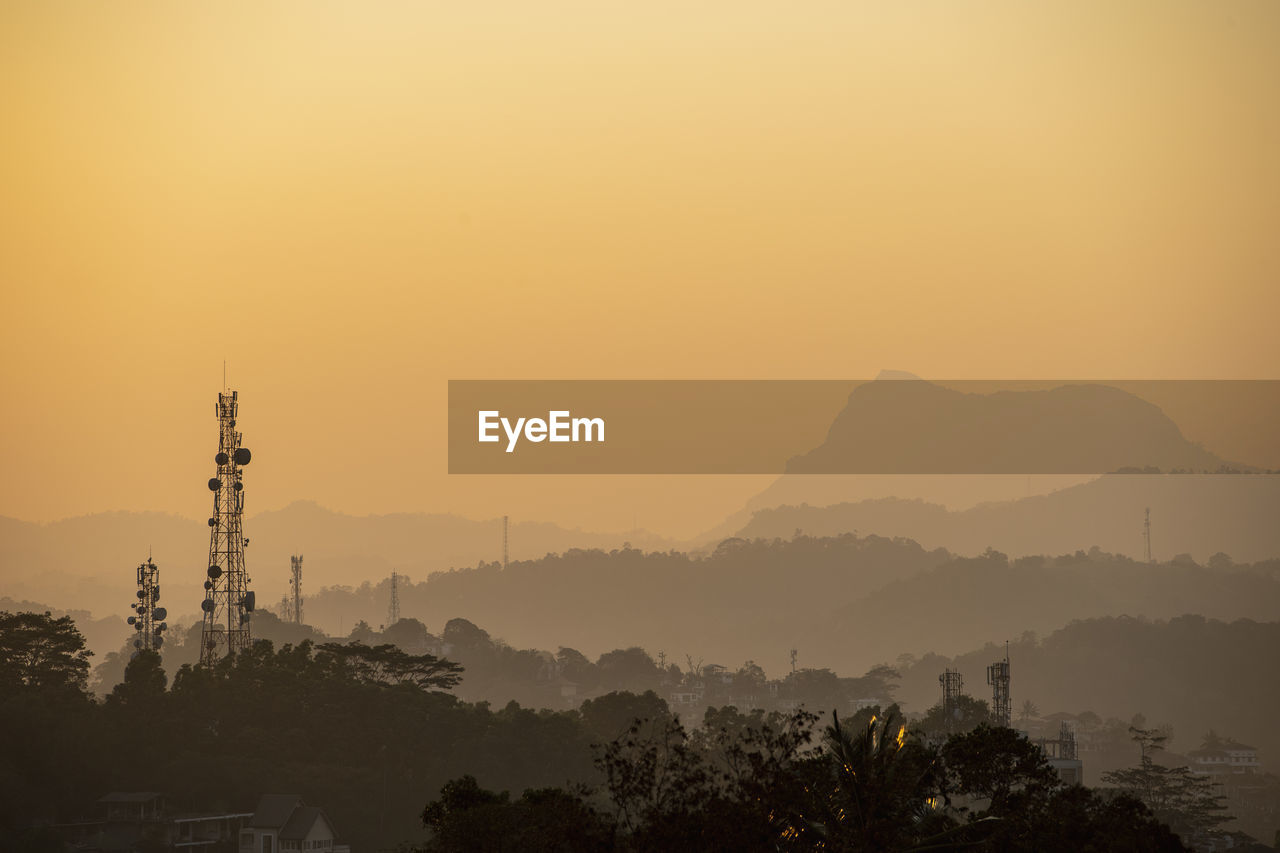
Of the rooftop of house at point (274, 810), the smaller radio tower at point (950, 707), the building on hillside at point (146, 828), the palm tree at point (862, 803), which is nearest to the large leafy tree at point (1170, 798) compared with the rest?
the smaller radio tower at point (950, 707)

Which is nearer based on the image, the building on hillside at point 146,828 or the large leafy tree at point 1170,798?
the building on hillside at point 146,828

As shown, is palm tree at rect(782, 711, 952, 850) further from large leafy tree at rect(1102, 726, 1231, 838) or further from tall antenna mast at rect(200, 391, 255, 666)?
large leafy tree at rect(1102, 726, 1231, 838)

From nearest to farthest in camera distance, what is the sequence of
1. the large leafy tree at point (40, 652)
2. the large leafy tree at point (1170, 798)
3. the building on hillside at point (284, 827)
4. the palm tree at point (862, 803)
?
the palm tree at point (862, 803), the building on hillside at point (284, 827), the large leafy tree at point (40, 652), the large leafy tree at point (1170, 798)

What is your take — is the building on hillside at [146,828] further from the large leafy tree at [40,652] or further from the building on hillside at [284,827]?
the large leafy tree at [40,652]

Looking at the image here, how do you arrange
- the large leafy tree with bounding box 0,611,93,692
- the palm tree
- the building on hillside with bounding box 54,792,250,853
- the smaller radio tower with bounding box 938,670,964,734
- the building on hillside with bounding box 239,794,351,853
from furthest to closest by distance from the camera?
the smaller radio tower with bounding box 938,670,964,734 < the large leafy tree with bounding box 0,611,93,692 < the building on hillside with bounding box 239,794,351,853 < the building on hillside with bounding box 54,792,250,853 < the palm tree

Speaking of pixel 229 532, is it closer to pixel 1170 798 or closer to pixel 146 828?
pixel 146 828

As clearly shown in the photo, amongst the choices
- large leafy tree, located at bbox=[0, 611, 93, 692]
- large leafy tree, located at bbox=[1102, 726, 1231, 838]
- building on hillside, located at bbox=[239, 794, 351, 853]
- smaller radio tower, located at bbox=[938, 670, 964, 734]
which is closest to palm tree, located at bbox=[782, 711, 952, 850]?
building on hillside, located at bbox=[239, 794, 351, 853]

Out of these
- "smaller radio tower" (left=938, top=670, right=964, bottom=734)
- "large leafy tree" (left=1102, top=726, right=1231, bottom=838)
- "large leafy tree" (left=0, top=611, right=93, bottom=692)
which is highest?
"large leafy tree" (left=0, top=611, right=93, bottom=692)

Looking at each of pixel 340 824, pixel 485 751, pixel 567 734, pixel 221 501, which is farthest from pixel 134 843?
pixel 567 734
